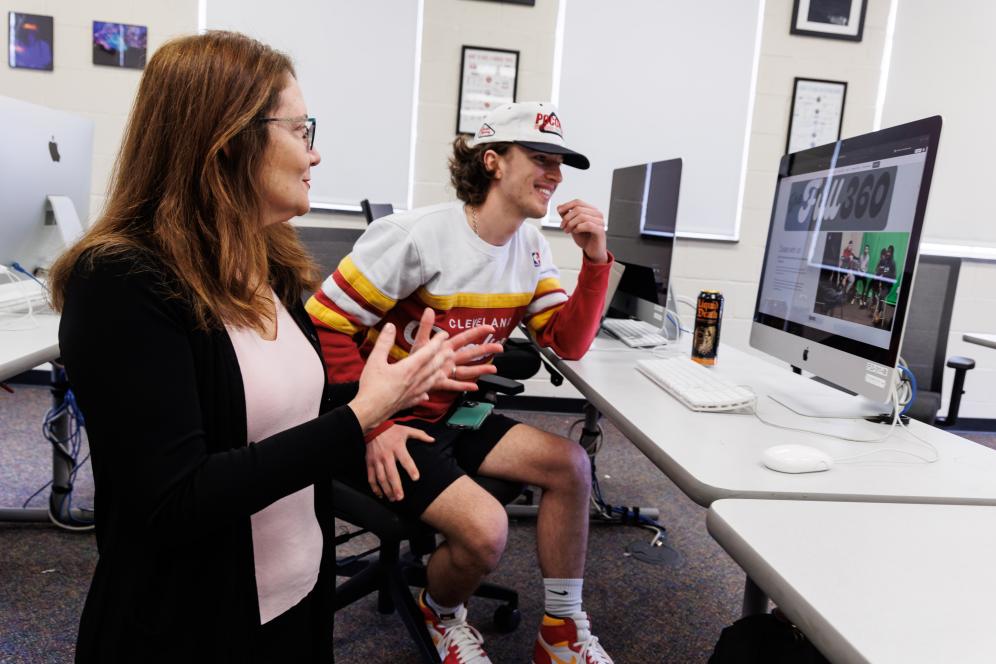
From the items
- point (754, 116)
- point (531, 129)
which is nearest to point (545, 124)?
point (531, 129)

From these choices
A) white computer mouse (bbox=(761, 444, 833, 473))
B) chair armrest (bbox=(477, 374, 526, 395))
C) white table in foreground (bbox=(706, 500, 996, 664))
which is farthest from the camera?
chair armrest (bbox=(477, 374, 526, 395))

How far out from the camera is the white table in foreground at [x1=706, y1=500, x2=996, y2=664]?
0.63m

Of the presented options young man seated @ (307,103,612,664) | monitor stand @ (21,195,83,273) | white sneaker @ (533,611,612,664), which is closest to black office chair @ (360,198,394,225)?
young man seated @ (307,103,612,664)

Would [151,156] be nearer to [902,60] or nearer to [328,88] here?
[328,88]

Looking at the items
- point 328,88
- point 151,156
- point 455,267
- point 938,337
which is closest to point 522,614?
point 455,267

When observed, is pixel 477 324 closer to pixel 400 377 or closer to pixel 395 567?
pixel 395 567

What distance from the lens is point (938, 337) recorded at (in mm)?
2529

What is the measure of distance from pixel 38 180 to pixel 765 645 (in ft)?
6.14

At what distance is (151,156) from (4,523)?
190 centimetres

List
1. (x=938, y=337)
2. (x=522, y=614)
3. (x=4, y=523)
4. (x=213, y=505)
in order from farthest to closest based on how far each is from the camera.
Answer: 1. (x=938, y=337)
2. (x=4, y=523)
3. (x=522, y=614)
4. (x=213, y=505)

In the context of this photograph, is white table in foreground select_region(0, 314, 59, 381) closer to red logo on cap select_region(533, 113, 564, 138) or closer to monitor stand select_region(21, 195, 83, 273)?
monitor stand select_region(21, 195, 83, 273)

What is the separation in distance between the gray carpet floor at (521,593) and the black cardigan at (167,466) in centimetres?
92

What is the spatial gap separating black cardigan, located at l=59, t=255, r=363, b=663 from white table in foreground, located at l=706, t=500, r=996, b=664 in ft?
1.61

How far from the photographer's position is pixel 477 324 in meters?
1.73
